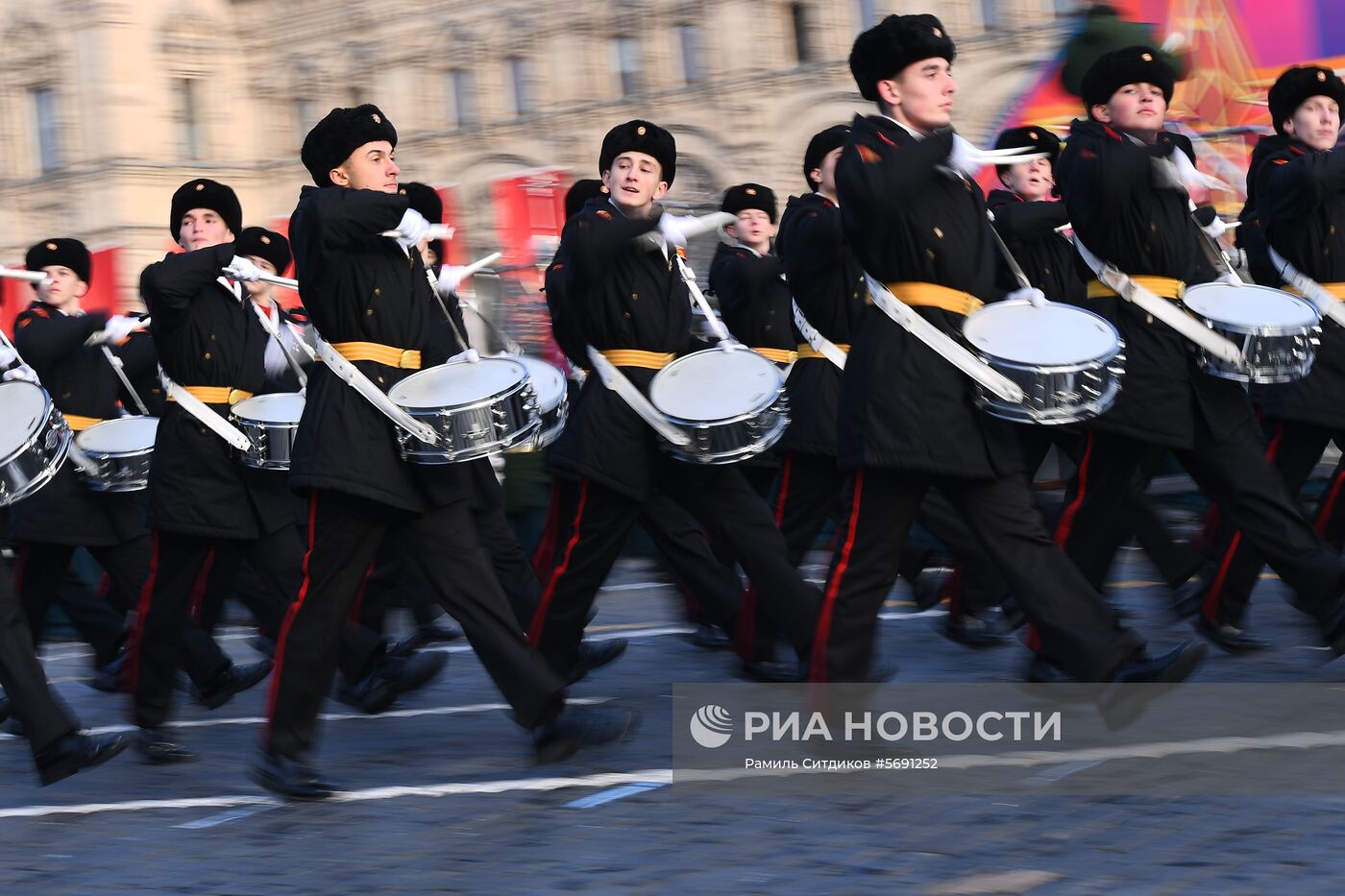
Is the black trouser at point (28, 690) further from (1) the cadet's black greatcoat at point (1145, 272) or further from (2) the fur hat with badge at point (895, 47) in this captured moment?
(1) the cadet's black greatcoat at point (1145, 272)

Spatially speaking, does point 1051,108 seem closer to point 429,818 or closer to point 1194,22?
point 1194,22

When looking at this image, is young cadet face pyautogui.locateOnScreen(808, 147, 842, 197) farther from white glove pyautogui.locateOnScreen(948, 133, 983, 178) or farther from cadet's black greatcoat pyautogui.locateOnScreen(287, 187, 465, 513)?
cadet's black greatcoat pyautogui.locateOnScreen(287, 187, 465, 513)

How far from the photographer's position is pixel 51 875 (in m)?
4.86

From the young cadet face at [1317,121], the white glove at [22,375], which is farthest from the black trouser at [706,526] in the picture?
the young cadet face at [1317,121]

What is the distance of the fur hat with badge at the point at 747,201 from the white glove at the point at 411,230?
2.89m

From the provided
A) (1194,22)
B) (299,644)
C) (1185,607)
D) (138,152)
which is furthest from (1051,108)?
(138,152)

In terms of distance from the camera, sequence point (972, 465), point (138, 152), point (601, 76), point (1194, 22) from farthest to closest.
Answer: point (138, 152) < point (601, 76) < point (1194, 22) < point (972, 465)

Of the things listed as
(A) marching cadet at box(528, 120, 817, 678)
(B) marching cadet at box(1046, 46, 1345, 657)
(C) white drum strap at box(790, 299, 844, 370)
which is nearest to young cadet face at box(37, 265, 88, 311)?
(A) marching cadet at box(528, 120, 817, 678)

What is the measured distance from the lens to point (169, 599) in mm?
6688

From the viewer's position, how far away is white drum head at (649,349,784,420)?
Answer: 20.9 ft

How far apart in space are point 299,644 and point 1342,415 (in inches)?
136

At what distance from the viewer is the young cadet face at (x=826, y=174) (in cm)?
733

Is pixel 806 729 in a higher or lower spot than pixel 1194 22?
lower

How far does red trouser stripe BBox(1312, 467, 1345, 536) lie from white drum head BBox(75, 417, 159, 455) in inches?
161
